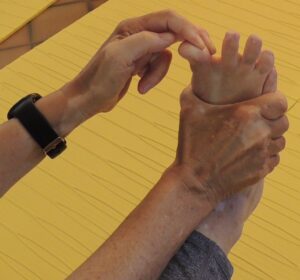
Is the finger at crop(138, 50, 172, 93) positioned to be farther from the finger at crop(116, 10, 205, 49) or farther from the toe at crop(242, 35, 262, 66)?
the toe at crop(242, 35, 262, 66)

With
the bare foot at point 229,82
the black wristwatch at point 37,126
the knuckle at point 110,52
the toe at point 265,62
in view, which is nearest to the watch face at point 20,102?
the black wristwatch at point 37,126

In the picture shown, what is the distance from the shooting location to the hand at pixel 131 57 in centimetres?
84

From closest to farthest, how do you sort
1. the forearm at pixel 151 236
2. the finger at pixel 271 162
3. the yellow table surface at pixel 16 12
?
the forearm at pixel 151 236
the finger at pixel 271 162
the yellow table surface at pixel 16 12

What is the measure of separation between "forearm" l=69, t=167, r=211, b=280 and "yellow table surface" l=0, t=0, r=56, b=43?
96 centimetres

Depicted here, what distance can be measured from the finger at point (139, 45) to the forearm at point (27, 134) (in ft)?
0.45

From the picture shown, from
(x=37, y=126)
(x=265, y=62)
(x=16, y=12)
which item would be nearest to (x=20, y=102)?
(x=37, y=126)

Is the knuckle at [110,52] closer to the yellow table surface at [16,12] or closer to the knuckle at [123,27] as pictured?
the knuckle at [123,27]

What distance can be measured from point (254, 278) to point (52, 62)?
75cm

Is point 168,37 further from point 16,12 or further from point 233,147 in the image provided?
point 16,12

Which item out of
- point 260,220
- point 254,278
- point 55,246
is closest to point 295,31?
point 260,220

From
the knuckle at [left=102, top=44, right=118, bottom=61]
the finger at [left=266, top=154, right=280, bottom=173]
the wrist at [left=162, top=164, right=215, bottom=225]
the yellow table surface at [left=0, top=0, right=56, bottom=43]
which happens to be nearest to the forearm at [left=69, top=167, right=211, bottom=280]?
the wrist at [left=162, top=164, right=215, bottom=225]

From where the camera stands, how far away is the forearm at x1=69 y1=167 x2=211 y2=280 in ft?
2.31

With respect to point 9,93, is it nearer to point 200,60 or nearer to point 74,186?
point 74,186

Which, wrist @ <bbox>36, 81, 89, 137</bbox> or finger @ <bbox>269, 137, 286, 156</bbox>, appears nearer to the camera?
finger @ <bbox>269, 137, 286, 156</bbox>
